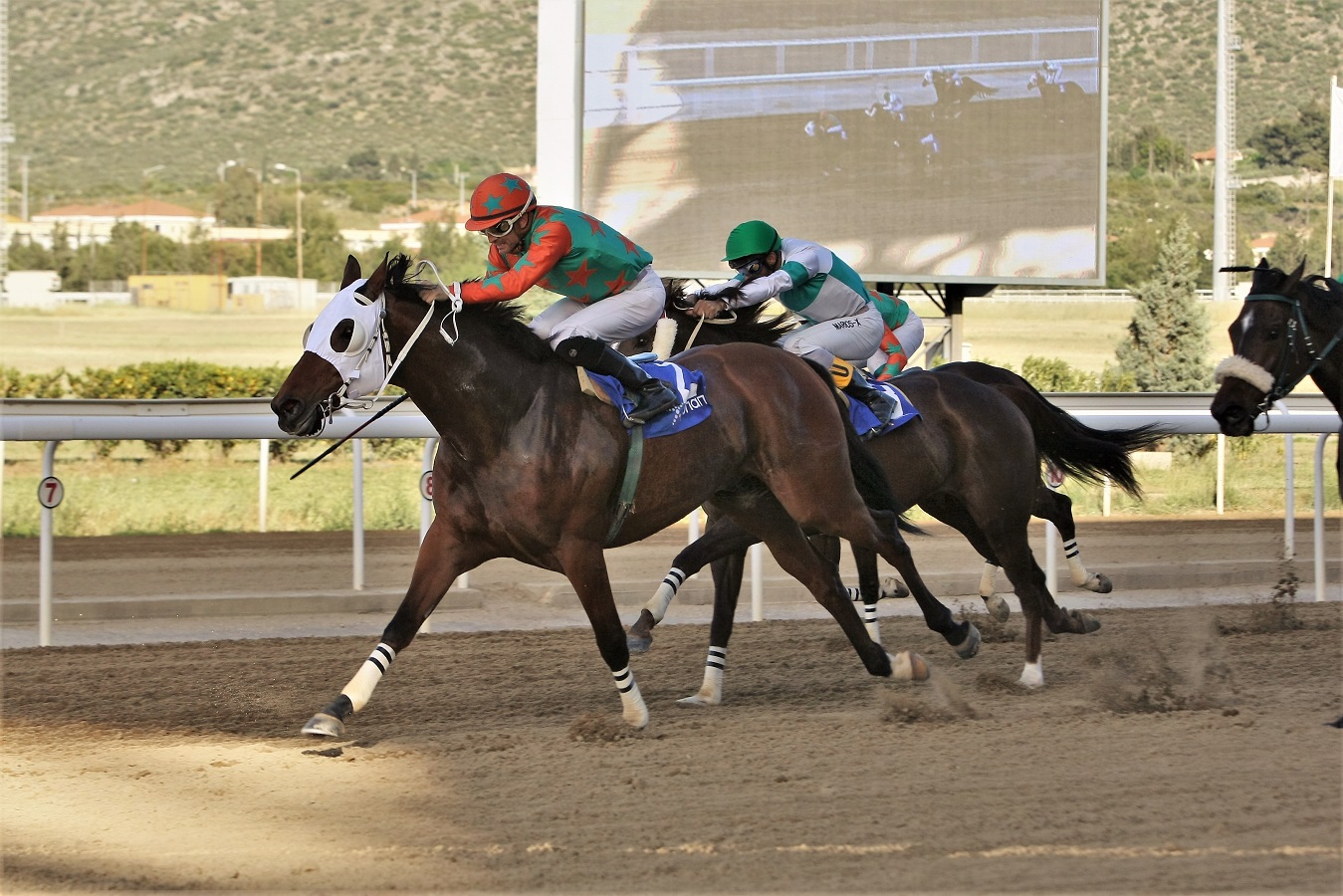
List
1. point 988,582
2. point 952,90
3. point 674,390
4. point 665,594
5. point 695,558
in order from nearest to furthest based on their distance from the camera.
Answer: point 674,390 < point 695,558 < point 665,594 < point 988,582 < point 952,90

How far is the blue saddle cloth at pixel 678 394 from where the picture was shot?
5.06m

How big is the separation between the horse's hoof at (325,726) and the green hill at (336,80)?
233 ft

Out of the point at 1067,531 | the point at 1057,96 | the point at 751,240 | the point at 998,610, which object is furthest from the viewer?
the point at 1057,96

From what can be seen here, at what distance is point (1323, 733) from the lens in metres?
4.93

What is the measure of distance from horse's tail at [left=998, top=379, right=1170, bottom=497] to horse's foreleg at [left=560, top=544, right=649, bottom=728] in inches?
105

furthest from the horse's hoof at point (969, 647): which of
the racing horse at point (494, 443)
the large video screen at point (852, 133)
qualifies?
the large video screen at point (852, 133)

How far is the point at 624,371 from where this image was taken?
5020 mm

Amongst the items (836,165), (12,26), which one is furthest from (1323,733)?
(12,26)

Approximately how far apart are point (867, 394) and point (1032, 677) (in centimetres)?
129

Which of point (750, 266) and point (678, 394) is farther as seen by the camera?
point (750, 266)

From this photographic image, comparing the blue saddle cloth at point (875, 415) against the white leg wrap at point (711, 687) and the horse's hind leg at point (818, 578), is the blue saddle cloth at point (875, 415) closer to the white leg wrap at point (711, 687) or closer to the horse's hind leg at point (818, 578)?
the horse's hind leg at point (818, 578)

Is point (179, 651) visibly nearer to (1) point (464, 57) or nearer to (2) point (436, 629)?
(2) point (436, 629)

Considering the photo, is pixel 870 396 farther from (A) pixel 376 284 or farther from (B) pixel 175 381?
(B) pixel 175 381

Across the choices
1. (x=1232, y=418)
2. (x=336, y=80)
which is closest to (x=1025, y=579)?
(x=1232, y=418)
